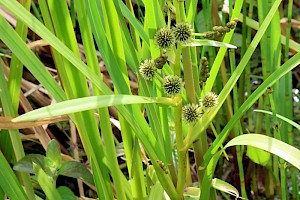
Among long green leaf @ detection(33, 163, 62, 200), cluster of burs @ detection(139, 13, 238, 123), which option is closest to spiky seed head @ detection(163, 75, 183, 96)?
cluster of burs @ detection(139, 13, 238, 123)

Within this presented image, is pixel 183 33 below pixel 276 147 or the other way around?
the other way around

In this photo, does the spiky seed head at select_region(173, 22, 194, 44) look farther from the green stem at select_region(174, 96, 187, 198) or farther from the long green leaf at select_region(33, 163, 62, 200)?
the long green leaf at select_region(33, 163, 62, 200)

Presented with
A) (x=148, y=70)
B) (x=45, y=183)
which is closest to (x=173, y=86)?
(x=148, y=70)

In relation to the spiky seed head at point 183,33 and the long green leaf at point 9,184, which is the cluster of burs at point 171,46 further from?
the long green leaf at point 9,184

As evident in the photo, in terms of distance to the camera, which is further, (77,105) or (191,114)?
(191,114)

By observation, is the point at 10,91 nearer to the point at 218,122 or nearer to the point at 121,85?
the point at 121,85

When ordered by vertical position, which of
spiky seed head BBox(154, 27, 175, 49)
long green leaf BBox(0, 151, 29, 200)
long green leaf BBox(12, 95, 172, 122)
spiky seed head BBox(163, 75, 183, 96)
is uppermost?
spiky seed head BBox(154, 27, 175, 49)

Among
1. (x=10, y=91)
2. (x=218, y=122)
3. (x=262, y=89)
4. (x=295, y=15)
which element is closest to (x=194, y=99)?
(x=262, y=89)

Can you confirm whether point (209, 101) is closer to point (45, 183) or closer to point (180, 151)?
point (180, 151)
